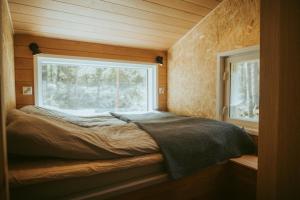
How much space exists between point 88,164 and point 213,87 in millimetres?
2056

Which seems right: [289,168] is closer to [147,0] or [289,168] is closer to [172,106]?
[147,0]

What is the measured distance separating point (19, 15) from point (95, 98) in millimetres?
1586

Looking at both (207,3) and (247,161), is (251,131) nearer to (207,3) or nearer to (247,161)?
(247,161)

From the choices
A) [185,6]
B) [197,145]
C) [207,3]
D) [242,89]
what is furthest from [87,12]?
[242,89]

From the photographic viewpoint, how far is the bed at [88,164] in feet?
3.58

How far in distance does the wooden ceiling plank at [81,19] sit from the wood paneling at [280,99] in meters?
2.18

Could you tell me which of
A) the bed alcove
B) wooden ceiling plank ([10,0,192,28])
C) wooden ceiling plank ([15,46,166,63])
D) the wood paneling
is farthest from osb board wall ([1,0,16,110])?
the wood paneling

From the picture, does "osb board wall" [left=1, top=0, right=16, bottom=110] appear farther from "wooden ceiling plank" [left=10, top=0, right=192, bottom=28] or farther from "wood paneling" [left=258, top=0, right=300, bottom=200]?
"wood paneling" [left=258, top=0, right=300, bottom=200]

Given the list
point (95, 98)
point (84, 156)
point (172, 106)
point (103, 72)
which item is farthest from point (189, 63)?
point (84, 156)

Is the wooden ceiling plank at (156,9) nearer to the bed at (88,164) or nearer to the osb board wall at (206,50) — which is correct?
the osb board wall at (206,50)

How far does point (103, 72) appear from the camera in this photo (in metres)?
3.34

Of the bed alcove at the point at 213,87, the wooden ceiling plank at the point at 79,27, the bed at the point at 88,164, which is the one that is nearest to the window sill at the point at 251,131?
the bed alcove at the point at 213,87

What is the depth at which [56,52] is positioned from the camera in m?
2.78

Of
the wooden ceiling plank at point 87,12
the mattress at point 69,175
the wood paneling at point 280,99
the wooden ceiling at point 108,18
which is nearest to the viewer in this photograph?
the wood paneling at point 280,99
